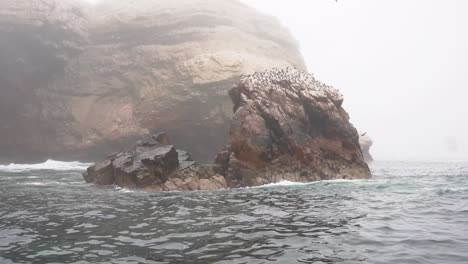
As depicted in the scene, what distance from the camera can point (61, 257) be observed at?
9406mm

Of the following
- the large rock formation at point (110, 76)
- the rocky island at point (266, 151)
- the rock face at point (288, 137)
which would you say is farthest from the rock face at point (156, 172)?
the large rock formation at point (110, 76)

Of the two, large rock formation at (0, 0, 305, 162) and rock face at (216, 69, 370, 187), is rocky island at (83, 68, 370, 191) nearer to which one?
rock face at (216, 69, 370, 187)

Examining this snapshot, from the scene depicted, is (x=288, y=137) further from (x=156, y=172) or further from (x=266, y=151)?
(x=156, y=172)

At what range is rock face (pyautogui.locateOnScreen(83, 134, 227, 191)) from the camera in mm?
23953

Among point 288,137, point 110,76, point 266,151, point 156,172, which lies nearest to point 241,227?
point 156,172

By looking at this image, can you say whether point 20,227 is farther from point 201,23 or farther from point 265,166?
point 201,23

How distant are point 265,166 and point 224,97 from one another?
64.6 ft

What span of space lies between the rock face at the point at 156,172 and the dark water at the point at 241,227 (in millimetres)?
4016

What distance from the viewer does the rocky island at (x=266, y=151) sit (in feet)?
81.7

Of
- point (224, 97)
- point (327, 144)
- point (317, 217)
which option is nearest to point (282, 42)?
point (224, 97)

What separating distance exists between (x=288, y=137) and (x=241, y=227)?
15.0m

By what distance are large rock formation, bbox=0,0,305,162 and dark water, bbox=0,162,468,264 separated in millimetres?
26614

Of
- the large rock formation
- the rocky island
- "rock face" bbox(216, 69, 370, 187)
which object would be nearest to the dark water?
the rocky island

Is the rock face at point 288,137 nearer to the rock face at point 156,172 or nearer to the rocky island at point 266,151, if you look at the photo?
the rocky island at point 266,151
